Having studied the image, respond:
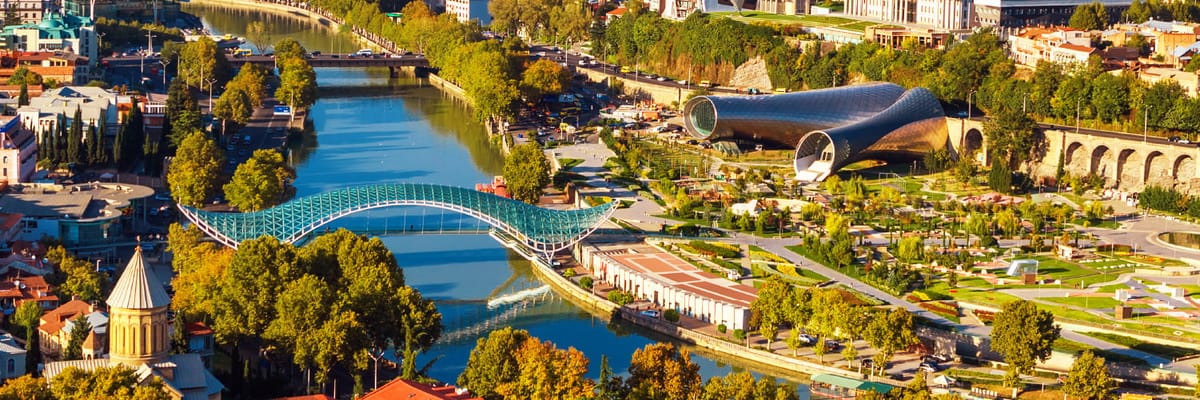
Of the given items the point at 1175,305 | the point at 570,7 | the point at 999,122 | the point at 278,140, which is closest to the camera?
the point at 1175,305

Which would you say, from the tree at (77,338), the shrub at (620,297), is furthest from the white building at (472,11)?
the tree at (77,338)

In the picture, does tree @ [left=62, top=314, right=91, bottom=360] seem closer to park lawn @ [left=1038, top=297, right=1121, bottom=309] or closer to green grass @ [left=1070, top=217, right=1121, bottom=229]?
park lawn @ [left=1038, top=297, right=1121, bottom=309]

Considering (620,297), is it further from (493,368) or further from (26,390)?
(26,390)

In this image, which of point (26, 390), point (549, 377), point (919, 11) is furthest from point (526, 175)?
point (919, 11)

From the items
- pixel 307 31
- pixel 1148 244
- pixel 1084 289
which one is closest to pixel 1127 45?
pixel 1148 244

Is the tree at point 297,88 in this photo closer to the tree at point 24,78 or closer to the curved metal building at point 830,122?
the tree at point 24,78

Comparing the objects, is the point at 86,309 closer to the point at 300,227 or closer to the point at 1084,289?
the point at 300,227
